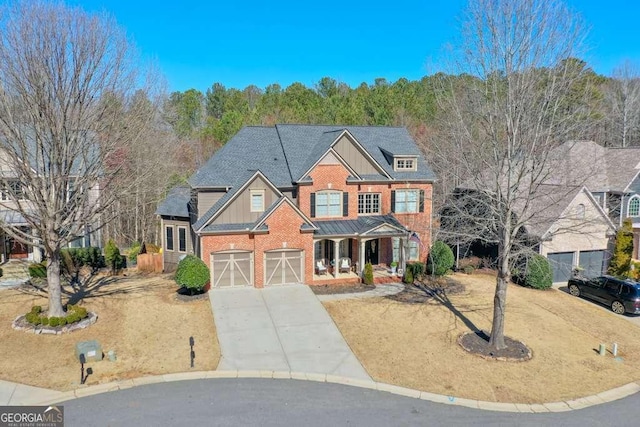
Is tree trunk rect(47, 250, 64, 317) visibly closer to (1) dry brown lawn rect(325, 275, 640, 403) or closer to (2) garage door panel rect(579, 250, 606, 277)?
(1) dry brown lawn rect(325, 275, 640, 403)

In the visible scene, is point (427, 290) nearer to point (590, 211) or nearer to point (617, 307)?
point (617, 307)

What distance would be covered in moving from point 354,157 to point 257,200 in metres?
6.86

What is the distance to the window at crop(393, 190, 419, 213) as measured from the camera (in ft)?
99.3

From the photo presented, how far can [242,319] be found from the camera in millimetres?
21141

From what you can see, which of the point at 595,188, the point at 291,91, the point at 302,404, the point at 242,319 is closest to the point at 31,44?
the point at 242,319

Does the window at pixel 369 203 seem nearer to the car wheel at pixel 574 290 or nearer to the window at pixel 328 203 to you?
the window at pixel 328 203

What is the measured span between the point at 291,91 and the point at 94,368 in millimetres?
59817

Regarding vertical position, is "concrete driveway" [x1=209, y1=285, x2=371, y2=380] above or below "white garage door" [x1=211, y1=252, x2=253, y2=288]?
below

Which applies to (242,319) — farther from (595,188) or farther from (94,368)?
(595,188)

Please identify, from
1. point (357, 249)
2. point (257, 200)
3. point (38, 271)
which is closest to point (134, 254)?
point (38, 271)

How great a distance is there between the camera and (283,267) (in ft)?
85.4

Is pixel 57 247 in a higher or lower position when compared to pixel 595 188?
lower

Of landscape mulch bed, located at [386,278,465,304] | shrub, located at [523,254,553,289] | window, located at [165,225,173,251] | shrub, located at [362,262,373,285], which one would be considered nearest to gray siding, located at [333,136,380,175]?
shrub, located at [362,262,373,285]

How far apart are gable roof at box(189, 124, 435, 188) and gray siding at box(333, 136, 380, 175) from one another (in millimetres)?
525
